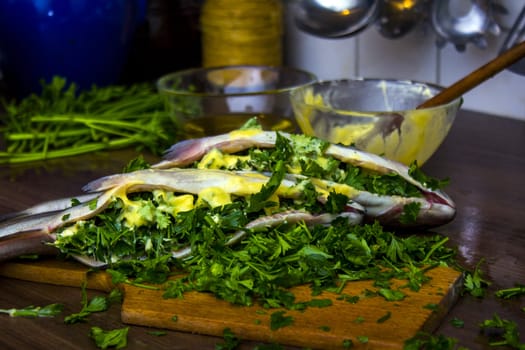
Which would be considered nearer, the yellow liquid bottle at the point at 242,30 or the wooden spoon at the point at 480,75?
the wooden spoon at the point at 480,75

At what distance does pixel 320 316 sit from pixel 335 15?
784mm

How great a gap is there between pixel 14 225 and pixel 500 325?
60cm

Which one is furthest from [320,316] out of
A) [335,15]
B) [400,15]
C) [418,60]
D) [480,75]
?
[418,60]

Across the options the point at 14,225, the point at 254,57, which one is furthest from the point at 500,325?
the point at 254,57

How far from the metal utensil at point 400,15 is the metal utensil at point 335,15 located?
0.23 ft

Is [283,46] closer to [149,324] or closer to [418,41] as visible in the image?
[418,41]

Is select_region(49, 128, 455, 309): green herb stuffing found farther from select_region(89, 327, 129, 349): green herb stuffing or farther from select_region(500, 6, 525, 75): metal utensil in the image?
select_region(500, 6, 525, 75): metal utensil

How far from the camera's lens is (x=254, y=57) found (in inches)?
71.9

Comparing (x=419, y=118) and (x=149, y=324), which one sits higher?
(x=419, y=118)

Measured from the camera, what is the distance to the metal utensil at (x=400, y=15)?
161cm

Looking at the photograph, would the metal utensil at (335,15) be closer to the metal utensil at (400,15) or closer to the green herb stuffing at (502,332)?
the metal utensil at (400,15)

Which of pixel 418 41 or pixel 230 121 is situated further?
pixel 418 41

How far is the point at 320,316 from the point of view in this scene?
90cm

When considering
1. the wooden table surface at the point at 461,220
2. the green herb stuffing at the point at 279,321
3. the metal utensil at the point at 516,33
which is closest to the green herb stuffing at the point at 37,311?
the wooden table surface at the point at 461,220
